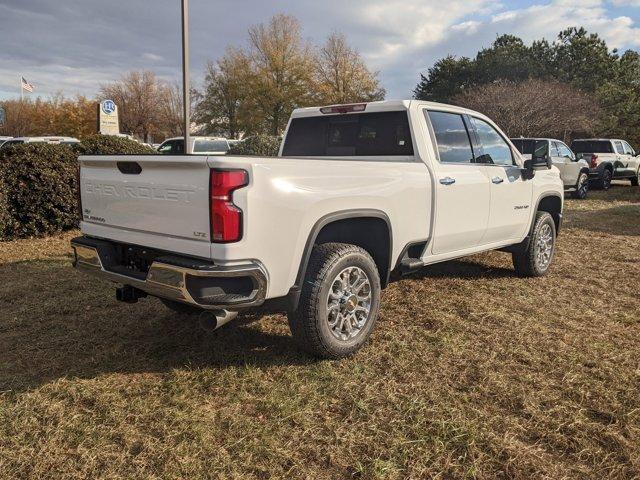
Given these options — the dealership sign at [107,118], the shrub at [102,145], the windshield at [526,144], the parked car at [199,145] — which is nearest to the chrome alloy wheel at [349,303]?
the shrub at [102,145]

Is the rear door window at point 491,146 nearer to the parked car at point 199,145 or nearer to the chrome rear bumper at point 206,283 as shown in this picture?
the chrome rear bumper at point 206,283

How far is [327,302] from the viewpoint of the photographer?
3414 mm

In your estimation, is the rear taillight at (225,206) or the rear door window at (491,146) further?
the rear door window at (491,146)

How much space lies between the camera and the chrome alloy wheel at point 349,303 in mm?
3529

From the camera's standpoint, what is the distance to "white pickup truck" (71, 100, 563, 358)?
9.41 ft

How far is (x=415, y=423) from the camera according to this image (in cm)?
285

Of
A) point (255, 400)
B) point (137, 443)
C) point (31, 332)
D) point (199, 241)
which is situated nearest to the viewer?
point (137, 443)

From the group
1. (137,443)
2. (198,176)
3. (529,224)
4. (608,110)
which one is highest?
(608,110)

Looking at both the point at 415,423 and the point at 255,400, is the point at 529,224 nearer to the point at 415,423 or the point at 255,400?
the point at 415,423

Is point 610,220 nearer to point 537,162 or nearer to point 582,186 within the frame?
point 582,186

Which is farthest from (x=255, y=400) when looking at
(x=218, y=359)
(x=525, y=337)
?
(x=525, y=337)

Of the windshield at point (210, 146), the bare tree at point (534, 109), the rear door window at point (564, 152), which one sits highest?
the bare tree at point (534, 109)

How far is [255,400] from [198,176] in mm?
1385

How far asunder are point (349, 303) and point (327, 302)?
9.3 inches
